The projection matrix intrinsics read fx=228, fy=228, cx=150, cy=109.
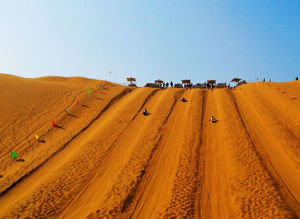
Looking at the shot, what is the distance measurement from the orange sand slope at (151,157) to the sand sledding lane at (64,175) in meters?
0.07

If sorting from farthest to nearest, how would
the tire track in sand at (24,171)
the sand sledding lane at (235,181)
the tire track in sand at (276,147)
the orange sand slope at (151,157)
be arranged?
1. the tire track in sand at (24,171)
2. the tire track in sand at (276,147)
3. the orange sand slope at (151,157)
4. the sand sledding lane at (235,181)

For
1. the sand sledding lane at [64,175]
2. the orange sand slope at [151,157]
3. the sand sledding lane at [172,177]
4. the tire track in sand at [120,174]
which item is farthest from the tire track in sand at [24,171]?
the sand sledding lane at [172,177]

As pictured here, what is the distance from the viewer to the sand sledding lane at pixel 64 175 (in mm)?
12398

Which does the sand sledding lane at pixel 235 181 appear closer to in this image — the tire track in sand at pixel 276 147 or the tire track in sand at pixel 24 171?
the tire track in sand at pixel 276 147

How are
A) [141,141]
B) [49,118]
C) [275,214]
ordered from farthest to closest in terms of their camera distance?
1. [49,118]
2. [141,141]
3. [275,214]

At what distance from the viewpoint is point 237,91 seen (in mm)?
37844

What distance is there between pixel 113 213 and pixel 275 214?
26.4 feet

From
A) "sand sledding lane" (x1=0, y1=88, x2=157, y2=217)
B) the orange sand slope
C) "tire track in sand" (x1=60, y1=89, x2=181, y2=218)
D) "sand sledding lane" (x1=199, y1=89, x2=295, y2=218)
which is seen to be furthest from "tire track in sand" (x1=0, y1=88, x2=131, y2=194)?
"sand sledding lane" (x1=199, y1=89, x2=295, y2=218)

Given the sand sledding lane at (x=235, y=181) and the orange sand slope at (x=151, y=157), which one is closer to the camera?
the sand sledding lane at (x=235, y=181)

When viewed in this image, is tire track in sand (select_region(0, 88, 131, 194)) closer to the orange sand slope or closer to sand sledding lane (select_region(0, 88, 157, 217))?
the orange sand slope

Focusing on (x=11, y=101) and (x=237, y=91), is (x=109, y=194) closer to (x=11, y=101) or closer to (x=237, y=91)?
(x=11, y=101)

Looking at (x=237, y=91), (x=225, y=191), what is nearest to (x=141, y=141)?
(x=225, y=191)

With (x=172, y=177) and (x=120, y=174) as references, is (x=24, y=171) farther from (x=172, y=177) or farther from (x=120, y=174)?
(x=172, y=177)

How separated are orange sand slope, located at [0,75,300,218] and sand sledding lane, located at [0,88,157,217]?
7 centimetres
